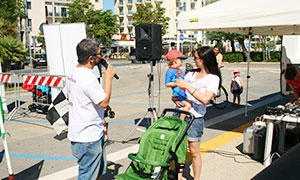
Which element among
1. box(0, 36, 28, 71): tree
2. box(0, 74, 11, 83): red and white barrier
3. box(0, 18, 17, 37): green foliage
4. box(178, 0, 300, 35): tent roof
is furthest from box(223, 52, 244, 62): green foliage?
box(0, 74, 11, 83): red and white barrier

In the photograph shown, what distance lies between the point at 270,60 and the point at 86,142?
3338 centimetres

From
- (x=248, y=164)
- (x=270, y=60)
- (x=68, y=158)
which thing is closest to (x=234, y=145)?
(x=248, y=164)

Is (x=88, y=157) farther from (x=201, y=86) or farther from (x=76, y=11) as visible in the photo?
(x=76, y=11)

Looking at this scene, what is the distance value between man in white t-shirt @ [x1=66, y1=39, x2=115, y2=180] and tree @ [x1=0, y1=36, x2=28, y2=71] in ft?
42.9

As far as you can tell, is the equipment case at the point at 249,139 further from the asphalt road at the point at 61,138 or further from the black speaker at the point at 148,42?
the black speaker at the point at 148,42

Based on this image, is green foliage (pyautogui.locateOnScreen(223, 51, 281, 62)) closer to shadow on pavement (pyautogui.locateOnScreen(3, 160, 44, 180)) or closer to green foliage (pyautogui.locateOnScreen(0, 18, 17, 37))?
green foliage (pyautogui.locateOnScreen(0, 18, 17, 37))

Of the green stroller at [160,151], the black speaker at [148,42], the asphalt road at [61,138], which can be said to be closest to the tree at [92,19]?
the asphalt road at [61,138]

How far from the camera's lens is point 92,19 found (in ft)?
173

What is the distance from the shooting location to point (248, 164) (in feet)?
15.4

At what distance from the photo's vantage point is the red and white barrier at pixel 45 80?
23.5ft

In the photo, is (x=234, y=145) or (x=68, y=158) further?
(x=234, y=145)

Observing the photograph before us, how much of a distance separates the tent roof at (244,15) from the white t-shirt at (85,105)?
3.85 metres

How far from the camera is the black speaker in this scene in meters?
5.58

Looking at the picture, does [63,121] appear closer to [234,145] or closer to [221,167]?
[221,167]
